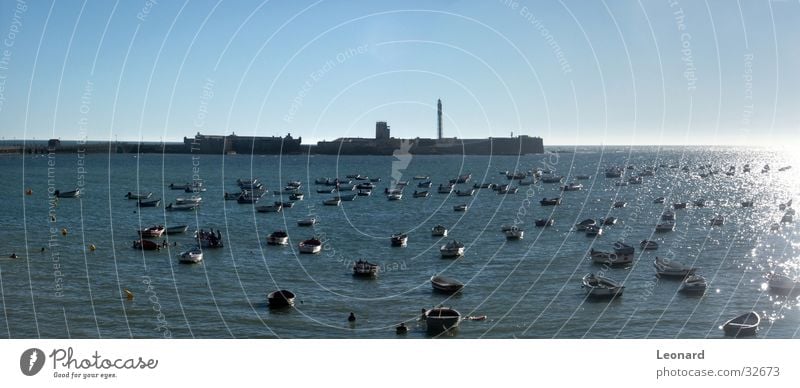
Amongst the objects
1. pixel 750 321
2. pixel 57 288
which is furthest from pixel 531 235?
pixel 57 288

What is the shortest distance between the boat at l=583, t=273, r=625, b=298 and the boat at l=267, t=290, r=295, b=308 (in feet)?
42.5

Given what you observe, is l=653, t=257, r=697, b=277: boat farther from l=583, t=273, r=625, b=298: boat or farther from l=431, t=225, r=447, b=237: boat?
l=431, t=225, r=447, b=237: boat

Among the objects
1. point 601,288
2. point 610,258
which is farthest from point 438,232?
point 601,288

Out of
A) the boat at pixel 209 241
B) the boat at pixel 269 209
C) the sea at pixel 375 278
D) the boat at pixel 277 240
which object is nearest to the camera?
the sea at pixel 375 278

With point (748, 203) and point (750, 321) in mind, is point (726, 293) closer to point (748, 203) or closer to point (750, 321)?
point (750, 321)

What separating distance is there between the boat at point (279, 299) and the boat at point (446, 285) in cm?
667

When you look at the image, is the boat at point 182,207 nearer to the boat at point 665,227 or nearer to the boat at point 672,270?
the boat at point 665,227

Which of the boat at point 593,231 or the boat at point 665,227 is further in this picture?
the boat at point 665,227

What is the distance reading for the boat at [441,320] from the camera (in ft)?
92.8

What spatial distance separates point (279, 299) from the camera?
1246 inches

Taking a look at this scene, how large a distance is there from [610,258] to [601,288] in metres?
8.61
